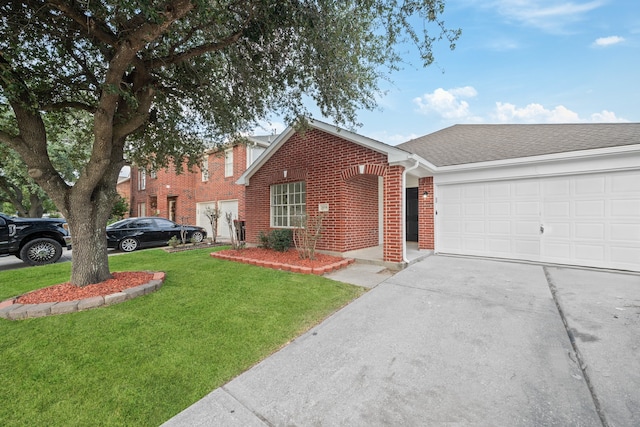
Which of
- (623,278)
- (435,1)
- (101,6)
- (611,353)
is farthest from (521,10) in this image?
(101,6)

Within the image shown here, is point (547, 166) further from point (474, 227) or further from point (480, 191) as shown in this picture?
point (474, 227)

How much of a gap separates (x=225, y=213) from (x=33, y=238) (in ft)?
24.4

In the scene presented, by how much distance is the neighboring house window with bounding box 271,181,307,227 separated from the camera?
28.3 ft

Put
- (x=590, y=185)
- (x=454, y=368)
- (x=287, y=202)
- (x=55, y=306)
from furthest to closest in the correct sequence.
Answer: (x=287, y=202) < (x=590, y=185) < (x=55, y=306) < (x=454, y=368)

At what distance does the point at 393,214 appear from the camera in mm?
6453

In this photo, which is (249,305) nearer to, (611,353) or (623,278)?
(611,353)

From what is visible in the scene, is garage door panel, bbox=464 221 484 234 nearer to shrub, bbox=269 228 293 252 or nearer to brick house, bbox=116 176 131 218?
shrub, bbox=269 228 293 252

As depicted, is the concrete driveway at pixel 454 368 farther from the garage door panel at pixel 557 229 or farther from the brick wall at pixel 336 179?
the brick wall at pixel 336 179

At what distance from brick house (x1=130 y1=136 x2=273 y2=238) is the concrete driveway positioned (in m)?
11.0

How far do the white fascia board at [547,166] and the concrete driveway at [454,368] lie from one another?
9.32 ft

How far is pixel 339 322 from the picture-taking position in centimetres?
370

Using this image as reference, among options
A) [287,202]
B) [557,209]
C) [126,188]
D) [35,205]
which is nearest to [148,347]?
[287,202]

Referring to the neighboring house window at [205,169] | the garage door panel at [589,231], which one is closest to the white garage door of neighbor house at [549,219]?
the garage door panel at [589,231]

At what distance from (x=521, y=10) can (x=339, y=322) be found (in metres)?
7.83
